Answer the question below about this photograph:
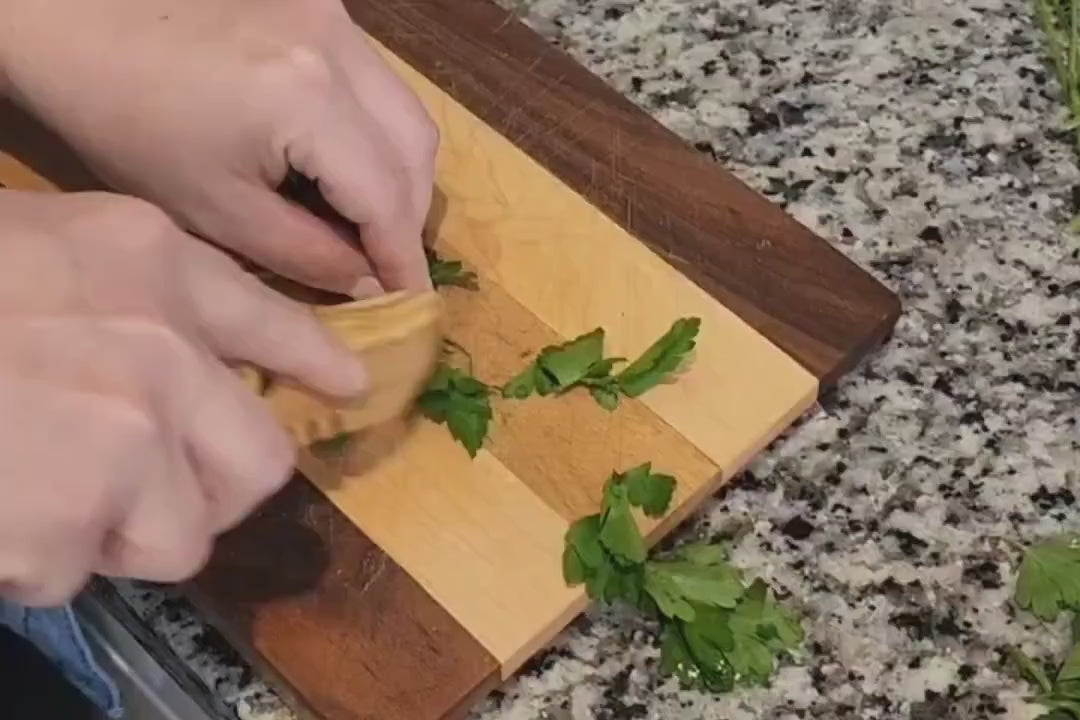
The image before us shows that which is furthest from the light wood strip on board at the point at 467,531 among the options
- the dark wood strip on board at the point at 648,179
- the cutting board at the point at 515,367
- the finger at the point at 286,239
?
the dark wood strip on board at the point at 648,179

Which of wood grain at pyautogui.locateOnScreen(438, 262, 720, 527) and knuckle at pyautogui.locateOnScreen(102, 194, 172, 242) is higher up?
knuckle at pyautogui.locateOnScreen(102, 194, 172, 242)

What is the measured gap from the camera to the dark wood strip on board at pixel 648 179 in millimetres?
1074

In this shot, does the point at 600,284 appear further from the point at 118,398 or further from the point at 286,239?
the point at 118,398

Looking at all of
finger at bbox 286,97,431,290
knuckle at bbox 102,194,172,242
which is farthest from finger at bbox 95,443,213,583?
finger at bbox 286,97,431,290

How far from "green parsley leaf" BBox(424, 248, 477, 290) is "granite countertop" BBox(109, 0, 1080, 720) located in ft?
0.72

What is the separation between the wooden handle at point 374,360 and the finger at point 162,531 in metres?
0.13

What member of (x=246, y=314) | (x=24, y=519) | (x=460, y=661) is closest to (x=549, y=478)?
(x=460, y=661)

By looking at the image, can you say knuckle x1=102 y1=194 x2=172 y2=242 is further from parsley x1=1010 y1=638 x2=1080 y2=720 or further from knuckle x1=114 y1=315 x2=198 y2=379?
parsley x1=1010 y1=638 x2=1080 y2=720

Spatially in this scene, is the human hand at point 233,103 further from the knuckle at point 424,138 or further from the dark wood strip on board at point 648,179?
the dark wood strip on board at point 648,179

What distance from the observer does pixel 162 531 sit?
0.77m

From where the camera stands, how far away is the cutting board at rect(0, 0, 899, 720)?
0.94 metres

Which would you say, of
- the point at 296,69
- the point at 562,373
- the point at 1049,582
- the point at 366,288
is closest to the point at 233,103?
the point at 296,69

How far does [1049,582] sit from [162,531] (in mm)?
514

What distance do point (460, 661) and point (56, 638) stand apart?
23 centimetres
